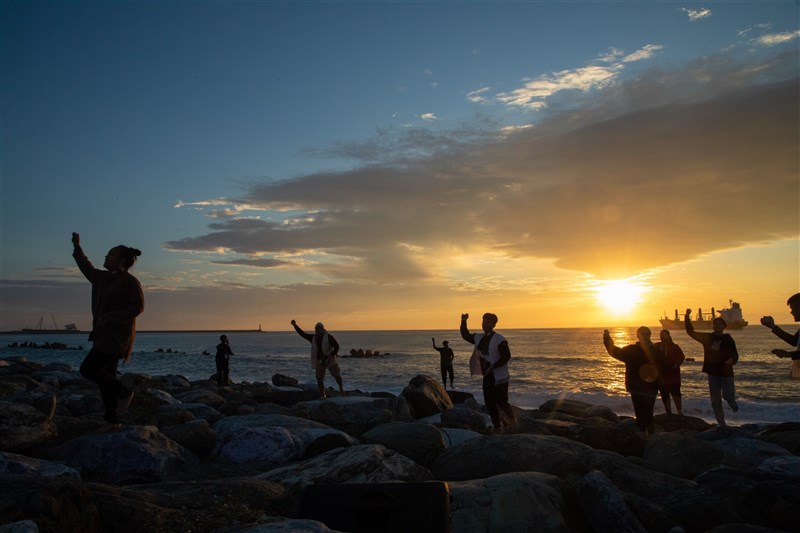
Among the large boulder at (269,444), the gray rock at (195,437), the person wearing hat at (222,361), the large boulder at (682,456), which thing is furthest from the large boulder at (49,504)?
the person wearing hat at (222,361)

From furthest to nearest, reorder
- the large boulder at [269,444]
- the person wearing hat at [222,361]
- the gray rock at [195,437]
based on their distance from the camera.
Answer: the person wearing hat at [222,361] < the gray rock at [195,437] < the large boulder at [269,444]

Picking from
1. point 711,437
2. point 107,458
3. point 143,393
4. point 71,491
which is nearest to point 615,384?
point 711,437

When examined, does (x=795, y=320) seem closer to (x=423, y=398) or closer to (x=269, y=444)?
(x=269, y=444)

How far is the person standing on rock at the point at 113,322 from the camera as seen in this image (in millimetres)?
6582

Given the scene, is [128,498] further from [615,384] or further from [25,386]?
[615,384]

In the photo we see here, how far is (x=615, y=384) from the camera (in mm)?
32344

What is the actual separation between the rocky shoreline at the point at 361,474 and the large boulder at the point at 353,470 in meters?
0.02

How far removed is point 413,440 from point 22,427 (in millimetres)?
4729

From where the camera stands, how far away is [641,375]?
10281 millimetres

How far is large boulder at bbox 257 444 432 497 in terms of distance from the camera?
5.43 m

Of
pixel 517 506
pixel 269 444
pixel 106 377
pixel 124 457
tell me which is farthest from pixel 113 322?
pixel 517 506

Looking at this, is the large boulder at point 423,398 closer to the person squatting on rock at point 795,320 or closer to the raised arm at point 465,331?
the raised arm at point 465,331

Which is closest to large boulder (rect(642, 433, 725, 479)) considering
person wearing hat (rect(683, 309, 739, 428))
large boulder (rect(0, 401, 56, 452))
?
person wearing hat (rect(683, 309, 739, 428))

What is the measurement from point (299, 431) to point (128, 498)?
4267 mm
